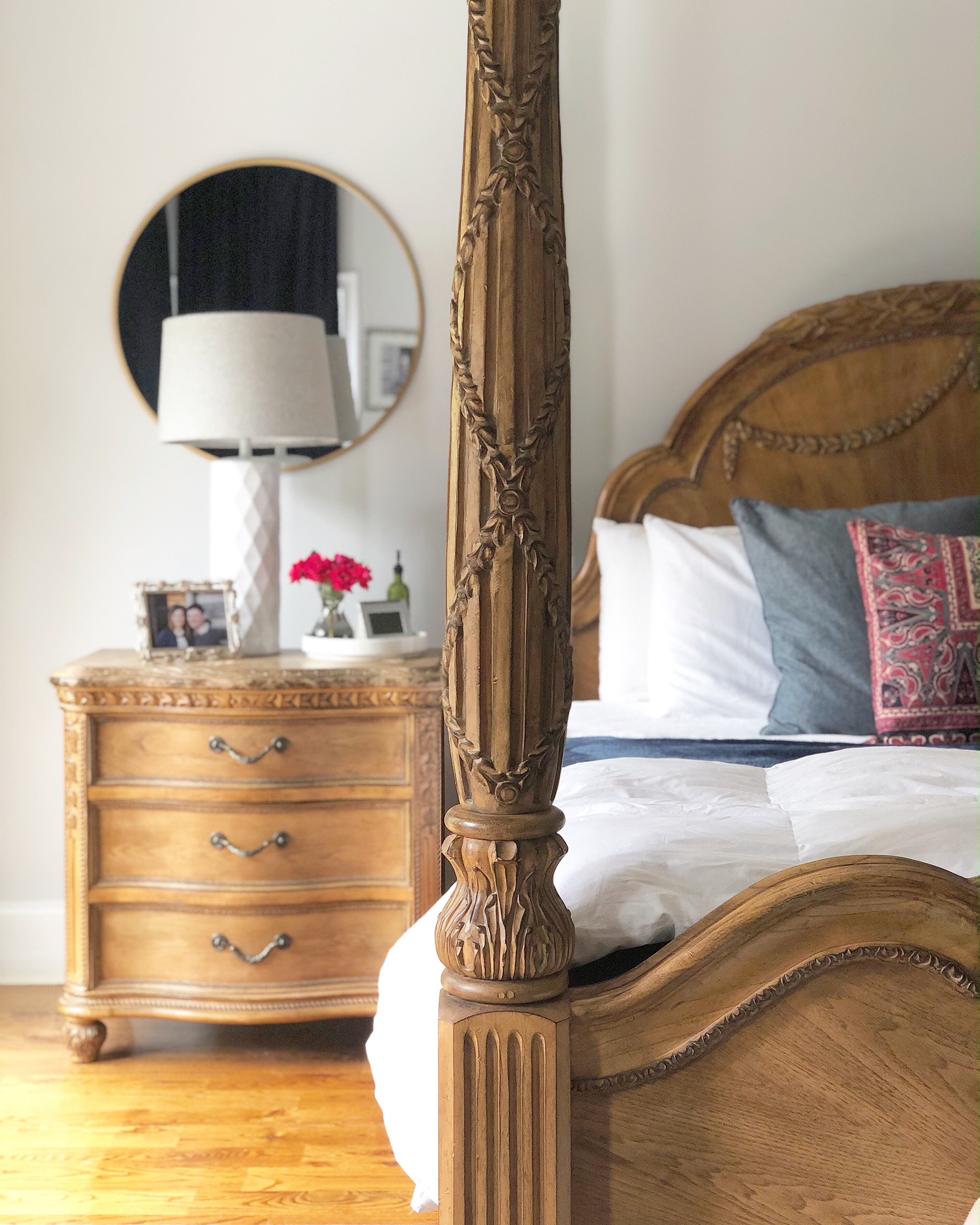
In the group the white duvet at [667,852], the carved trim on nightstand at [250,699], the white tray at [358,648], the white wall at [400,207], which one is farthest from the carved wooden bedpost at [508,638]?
the white wall at [400,207]

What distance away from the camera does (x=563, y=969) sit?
42.4 inches

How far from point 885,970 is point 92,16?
2729 mm

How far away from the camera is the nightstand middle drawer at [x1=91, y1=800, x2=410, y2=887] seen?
7.43 ft

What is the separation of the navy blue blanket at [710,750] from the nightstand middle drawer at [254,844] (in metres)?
0.49

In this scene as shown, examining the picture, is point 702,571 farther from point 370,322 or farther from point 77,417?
point 77,417

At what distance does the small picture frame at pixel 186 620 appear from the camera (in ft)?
7.81

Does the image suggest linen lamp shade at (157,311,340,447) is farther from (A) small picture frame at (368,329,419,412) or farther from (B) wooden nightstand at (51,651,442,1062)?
(B) wooden nightstand at (51,651,442,1062)

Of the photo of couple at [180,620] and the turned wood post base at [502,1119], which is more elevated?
the photo of couple at [180,620]

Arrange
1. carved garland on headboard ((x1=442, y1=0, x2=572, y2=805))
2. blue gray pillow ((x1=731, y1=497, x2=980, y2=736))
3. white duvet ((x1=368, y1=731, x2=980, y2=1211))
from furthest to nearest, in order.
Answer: blue gray pillow ((x1=731, y1=497, x2=980, y2=736)) → white duvet ((x1=368, y1=731, x2=980, y2=1211)) → carved garland on headboard ((x1=442, y1=0, x2=572, y2=805))

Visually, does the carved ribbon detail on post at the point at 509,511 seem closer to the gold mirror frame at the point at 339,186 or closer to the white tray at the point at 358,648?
the white tray at the point at 358,648

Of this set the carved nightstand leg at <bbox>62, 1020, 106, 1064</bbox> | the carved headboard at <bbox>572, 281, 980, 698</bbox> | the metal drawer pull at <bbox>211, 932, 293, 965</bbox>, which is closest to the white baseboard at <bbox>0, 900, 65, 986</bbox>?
the carved nightstand leg at <bbox>62, 1020, 106, 1064</bbox>

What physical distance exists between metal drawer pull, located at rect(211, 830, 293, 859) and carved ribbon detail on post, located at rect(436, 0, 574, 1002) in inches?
49.3

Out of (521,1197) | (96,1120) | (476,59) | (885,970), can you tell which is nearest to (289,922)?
(96,1120)

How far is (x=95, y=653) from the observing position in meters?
2.56
